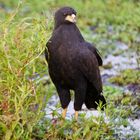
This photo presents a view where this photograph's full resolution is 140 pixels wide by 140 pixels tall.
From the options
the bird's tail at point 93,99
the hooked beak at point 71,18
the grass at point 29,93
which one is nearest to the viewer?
the grass at point 29,93

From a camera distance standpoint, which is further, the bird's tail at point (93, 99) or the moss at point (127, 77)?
the moss at point (127, 77)

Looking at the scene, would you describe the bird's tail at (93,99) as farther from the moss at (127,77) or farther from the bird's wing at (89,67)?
the moss at (127,77)

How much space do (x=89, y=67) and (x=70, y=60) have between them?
25 cm

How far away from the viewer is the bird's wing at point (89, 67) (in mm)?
6232

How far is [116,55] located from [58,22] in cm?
460

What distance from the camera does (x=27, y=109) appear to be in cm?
610

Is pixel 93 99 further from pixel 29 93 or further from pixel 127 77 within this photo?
pixel 127 77

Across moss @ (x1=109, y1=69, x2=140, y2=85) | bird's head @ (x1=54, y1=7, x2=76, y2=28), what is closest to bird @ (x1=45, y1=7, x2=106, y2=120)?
bird's head @ (x1=54, y1=7, x2=76, y2=28)

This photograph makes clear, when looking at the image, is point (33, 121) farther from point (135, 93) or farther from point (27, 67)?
point (135, 93)

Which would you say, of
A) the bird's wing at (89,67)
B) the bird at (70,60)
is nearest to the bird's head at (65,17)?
the bird at (70,60)

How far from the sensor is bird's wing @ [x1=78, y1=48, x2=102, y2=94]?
245 inches

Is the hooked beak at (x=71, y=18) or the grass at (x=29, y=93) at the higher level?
the hooked beak at (x=71, y=18)

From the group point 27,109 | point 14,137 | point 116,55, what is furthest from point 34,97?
point 116,55

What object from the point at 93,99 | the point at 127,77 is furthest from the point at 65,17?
A: the point at 127,77
